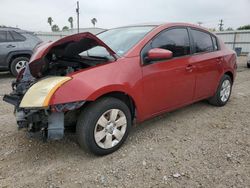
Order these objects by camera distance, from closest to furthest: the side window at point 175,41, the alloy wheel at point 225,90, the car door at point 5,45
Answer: the side window at point 175,41
the alloy wheel at point 225,90
the car door at point 5,45

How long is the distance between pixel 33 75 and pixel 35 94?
0.58 m

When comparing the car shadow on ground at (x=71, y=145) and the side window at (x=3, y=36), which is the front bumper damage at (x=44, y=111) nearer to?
the car shadow on ground at (x=71, y=145)

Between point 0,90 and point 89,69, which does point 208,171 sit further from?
point 0,90

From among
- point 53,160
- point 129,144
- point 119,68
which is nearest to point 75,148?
point 53,160

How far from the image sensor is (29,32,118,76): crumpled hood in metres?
2.68

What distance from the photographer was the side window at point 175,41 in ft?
11.3

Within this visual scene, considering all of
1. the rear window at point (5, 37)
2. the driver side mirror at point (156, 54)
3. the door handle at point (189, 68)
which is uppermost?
the rear window at point (5, 37)

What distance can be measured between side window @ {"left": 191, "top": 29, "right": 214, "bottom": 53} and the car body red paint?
9 centimetres

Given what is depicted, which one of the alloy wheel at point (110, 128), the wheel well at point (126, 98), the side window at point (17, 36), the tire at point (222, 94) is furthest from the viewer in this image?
the side window at point (17, 36)

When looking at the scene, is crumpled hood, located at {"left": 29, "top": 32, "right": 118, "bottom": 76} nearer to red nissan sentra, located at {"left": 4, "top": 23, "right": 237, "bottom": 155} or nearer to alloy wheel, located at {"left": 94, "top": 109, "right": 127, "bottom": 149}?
red nissan sentra, located at {"left": 4, "top": 23, "right": 237, "bottom": 155}

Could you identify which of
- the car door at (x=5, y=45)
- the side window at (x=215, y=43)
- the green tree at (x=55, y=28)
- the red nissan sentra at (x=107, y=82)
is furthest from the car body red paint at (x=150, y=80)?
the green tree at (x=55, y=28)

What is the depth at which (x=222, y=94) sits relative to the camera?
482cm

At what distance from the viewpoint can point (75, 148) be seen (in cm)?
311

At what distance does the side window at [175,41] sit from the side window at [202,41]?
22 centimetres
